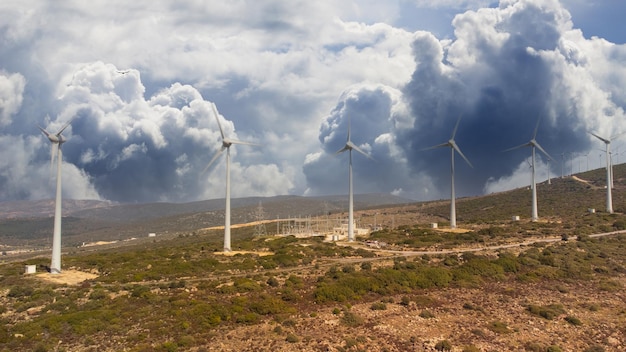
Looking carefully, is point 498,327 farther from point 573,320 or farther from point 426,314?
point 573,320

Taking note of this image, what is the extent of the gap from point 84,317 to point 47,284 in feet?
A: 54.9

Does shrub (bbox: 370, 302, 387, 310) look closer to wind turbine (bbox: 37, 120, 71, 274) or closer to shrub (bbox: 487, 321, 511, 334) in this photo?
shrub (bbox: 487, 321, 511, 334)

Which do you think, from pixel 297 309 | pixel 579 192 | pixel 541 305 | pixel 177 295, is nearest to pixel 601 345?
pixel 541 305

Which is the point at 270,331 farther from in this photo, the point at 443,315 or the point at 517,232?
the point at 517,232

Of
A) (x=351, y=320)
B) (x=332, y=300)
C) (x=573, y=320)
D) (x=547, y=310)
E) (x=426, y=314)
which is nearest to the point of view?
(x=351, y=320)

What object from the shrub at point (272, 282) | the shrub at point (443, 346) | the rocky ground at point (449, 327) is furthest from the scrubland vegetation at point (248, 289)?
the rocky ground at point (449, 327)

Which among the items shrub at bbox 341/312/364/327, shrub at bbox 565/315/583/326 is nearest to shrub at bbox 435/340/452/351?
shrub at bbox 341/312/364/327

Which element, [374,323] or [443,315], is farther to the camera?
[443,315]

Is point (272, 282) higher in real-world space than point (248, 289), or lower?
higher

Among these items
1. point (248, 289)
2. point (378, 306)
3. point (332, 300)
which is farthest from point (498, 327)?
point (248, 289)

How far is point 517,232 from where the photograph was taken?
3661 inches

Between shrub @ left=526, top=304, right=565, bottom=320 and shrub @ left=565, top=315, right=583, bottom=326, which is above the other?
shrub @ left=526, top=304, right=565, bottom=320

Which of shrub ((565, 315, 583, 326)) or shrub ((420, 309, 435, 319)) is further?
shrub ((420, 309, 435, 319))

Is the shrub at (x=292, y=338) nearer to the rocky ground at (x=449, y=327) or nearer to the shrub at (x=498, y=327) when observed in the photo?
the rocky ground at (x=449, y=327)
